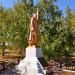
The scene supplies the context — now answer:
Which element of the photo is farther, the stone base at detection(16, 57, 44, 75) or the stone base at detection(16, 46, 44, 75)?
the stone base at detection(16, 46, 44, 75)

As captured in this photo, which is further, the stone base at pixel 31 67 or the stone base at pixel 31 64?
the stone base at pixel 31 64

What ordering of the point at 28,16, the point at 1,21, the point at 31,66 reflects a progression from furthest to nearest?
the point at 1,21
the point at 28,16
the point at 31,66

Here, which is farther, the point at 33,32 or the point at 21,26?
the point at 21,26

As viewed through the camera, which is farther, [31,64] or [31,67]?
[31,64]

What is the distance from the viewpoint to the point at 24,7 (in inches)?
1108

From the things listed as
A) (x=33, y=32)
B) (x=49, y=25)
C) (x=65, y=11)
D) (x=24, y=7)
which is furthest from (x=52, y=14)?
(x=33, y=32)

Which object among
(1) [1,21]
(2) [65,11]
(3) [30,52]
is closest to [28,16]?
(1) [1,21]

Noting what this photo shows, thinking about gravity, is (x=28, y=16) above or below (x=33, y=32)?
above

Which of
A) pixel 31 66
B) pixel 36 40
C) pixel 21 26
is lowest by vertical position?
pixel 31 66

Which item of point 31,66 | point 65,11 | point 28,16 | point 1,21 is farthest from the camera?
point 65,11

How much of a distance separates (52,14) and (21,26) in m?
3.69

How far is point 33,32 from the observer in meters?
18.5

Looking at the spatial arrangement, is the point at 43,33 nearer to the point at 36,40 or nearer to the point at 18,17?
the point at 18,17

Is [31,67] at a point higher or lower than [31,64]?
lower
